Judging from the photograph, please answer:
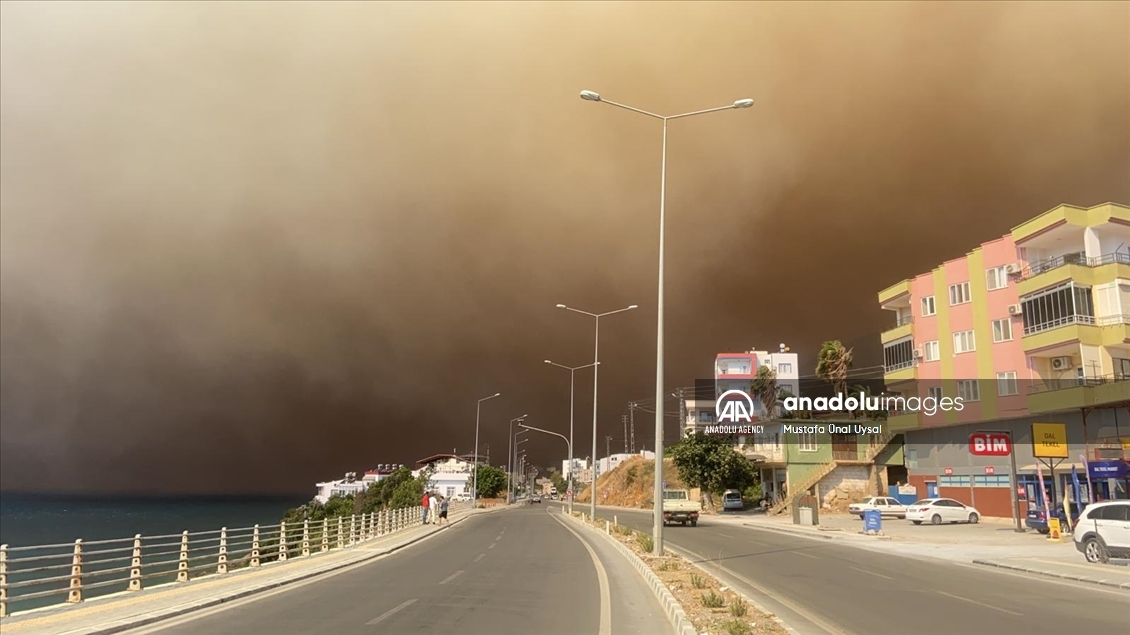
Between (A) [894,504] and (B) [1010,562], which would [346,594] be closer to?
(B) [1010,562]

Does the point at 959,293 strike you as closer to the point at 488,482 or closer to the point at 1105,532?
the point at 1105,532

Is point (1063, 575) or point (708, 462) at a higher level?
point (708, 462)

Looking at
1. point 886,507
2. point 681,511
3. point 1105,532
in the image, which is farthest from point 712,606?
point 886,507

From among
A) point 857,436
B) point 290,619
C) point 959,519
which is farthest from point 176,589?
point 857,436

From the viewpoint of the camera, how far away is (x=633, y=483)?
4646 inches

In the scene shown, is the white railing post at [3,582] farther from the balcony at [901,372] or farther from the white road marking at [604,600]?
the balcony at [901,372]

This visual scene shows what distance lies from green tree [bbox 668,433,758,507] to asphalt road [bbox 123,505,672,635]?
4563 cm

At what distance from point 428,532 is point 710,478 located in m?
35.5

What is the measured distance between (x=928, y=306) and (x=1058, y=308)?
1364 cm

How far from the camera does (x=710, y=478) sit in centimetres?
6750

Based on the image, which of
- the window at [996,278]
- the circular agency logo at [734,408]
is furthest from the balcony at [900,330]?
the circular agency logo at [734,408]

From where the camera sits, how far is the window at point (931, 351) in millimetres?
53188

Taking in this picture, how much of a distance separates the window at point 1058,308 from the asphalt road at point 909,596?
77.2 ft

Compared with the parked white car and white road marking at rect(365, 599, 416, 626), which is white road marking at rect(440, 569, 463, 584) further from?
the parked white car
